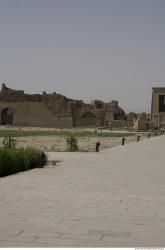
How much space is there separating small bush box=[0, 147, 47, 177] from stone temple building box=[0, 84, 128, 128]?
51.9 meters

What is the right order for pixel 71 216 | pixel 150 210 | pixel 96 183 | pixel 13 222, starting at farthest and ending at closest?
pixel 96 183
pixel 150 210
pixel 71 216
pixel 13 222

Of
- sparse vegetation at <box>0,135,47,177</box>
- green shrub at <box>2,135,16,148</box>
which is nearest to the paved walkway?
sparse vegetation at <box>0,135,47,177</box>

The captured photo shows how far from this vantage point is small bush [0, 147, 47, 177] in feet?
37.6

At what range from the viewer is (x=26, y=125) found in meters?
68.6

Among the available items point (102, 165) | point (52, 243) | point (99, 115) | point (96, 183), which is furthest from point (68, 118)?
point (52, 243)

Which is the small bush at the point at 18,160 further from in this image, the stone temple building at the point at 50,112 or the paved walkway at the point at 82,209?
the stone temple building at the point at 50,112

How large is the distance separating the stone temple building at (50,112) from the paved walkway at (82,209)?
55.2m

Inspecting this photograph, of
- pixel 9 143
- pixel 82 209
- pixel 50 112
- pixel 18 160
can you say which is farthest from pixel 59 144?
pixel 50 112

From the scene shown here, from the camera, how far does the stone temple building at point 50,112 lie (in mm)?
67562

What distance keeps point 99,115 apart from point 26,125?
10.4 metres

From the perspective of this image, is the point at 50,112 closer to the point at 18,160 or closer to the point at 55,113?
the point at 55,113

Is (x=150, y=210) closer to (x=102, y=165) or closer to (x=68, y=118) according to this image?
(x=102, y=165)

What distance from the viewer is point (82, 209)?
6.63 meters

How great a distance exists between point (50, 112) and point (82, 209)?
2412 inches
